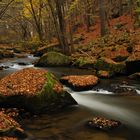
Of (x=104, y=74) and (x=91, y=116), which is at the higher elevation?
(x=104, y=74)

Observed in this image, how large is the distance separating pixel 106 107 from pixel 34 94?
305cm

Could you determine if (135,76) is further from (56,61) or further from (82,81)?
(56,61)

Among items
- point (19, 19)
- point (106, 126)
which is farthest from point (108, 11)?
point (106, 126)

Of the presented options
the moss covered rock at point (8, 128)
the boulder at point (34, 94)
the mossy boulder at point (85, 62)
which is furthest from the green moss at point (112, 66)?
the moss covered rock at point (8, 128)

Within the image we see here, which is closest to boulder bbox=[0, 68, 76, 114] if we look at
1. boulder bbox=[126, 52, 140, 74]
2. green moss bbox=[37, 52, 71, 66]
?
boulder bbox=[126, 52, 140, 74]

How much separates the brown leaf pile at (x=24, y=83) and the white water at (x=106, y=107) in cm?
213

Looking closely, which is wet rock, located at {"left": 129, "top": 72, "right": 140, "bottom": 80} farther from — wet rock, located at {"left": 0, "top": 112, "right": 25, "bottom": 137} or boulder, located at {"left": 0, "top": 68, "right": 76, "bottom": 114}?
wet rock, located at {"left": 0, "top": 112, "right": 25, "bottom": 137}

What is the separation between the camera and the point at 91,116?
1105 centimetres

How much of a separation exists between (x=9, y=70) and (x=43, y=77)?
9.04 m

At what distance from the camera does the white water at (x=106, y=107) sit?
10.9 meters

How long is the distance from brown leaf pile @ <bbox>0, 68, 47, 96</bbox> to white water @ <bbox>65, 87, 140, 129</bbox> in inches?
84.0

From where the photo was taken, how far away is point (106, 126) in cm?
958

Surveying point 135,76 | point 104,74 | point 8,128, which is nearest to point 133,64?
point 135,76

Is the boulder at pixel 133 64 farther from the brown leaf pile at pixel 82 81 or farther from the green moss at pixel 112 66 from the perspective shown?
the brown leaf pile at pixel 82 81
